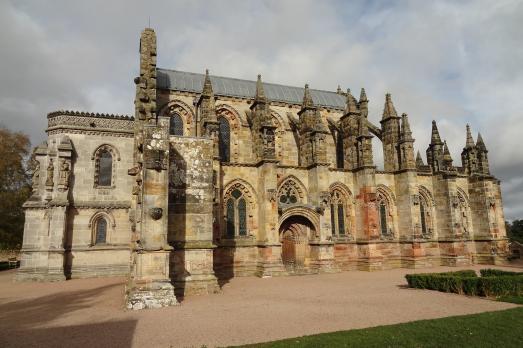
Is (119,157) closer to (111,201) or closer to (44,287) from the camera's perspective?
(111,201)

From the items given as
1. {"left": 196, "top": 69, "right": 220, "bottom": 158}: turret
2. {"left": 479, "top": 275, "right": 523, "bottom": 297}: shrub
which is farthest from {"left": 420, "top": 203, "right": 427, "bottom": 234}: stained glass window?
{"left": 196, "top": 69, "right": 220, "bottom": 158}: turret

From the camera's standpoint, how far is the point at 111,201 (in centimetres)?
2380

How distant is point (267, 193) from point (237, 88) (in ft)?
40.3

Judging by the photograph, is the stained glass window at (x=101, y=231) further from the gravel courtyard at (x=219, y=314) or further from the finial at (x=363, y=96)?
the finial at (x=363, y=96)

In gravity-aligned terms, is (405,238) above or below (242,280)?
above

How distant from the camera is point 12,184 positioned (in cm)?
3241

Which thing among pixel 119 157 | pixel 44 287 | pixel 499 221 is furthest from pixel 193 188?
pixel 499 221

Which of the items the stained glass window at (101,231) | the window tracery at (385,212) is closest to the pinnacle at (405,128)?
the window tracery at (385,212)

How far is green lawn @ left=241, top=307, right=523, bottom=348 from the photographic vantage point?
24.0 feet

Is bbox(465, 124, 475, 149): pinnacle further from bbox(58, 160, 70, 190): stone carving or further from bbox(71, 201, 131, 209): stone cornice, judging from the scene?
bbox(58, 160, 70, 190): stone carving

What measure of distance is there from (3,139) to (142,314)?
28845mm

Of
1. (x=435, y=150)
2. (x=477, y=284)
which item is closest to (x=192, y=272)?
(x=477, y=284)

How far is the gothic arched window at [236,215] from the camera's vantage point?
874 inches

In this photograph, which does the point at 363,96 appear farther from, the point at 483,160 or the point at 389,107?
the point at 483,160
